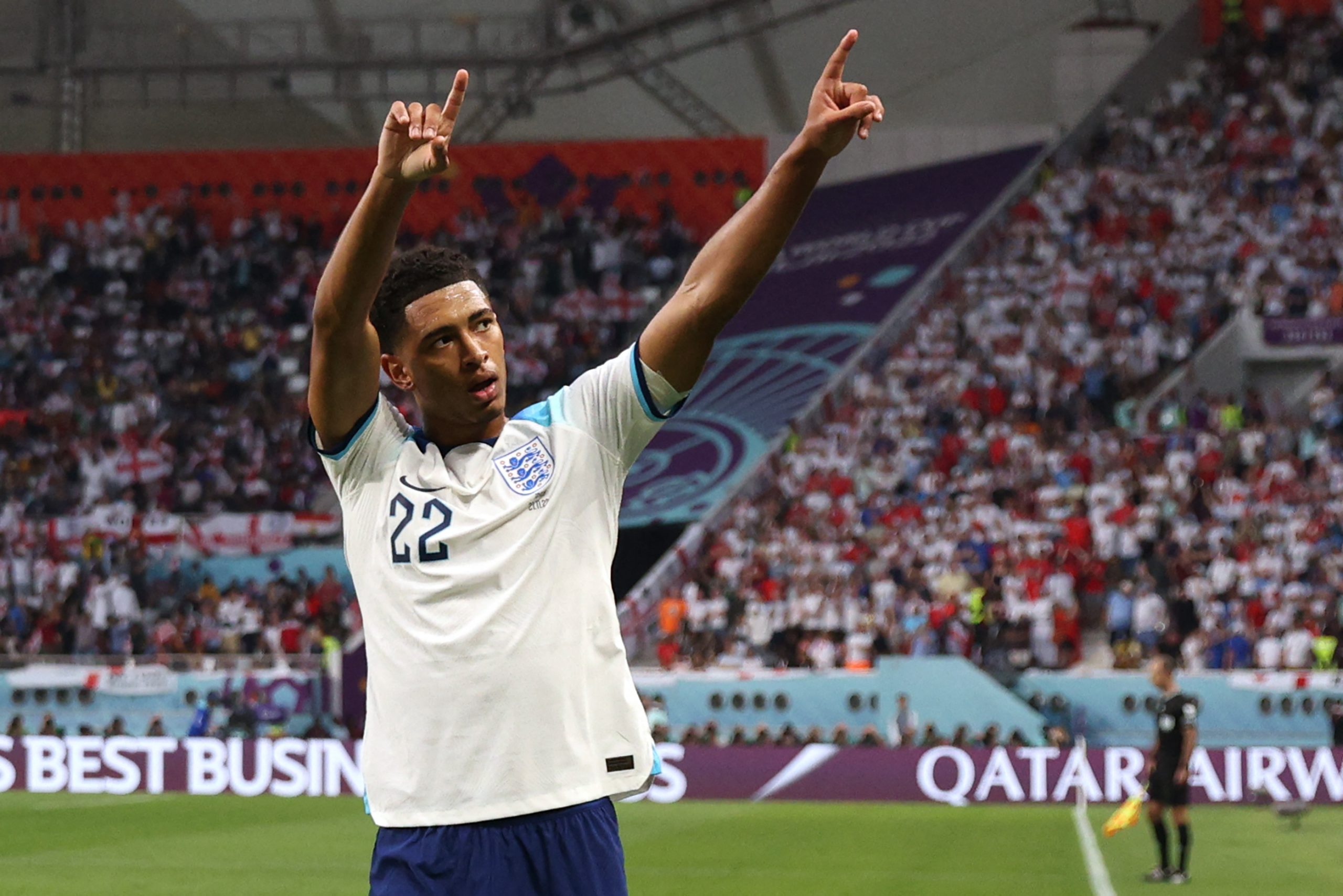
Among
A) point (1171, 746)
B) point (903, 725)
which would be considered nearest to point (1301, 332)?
point (903, 725)

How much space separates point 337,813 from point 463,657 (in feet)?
54.9

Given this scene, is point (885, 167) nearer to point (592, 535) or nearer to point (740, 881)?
point (740, 881)

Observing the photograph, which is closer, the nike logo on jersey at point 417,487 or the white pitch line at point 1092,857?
the nike logo on jersey at point 417,487

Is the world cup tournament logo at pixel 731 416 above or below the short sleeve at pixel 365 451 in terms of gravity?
above

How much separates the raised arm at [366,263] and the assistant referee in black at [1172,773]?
11.3m

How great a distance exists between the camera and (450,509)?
134 inches

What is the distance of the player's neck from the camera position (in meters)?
3.54

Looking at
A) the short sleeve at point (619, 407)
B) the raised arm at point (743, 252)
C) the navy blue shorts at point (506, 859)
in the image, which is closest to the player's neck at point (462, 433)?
the short sleeve at point (619, 407)

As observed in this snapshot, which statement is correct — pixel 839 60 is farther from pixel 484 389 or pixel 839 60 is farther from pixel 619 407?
pixel 484 389

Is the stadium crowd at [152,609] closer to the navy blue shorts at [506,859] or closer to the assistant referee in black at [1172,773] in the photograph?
the assistant referee in black at [1172,773]

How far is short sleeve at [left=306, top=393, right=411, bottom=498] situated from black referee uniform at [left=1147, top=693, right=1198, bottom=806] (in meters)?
11.5

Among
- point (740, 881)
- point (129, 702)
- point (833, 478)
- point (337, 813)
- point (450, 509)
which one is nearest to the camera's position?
point (450, 509)

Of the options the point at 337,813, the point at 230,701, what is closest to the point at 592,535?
the point at 337,813

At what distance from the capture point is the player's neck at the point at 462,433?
3545 mm
